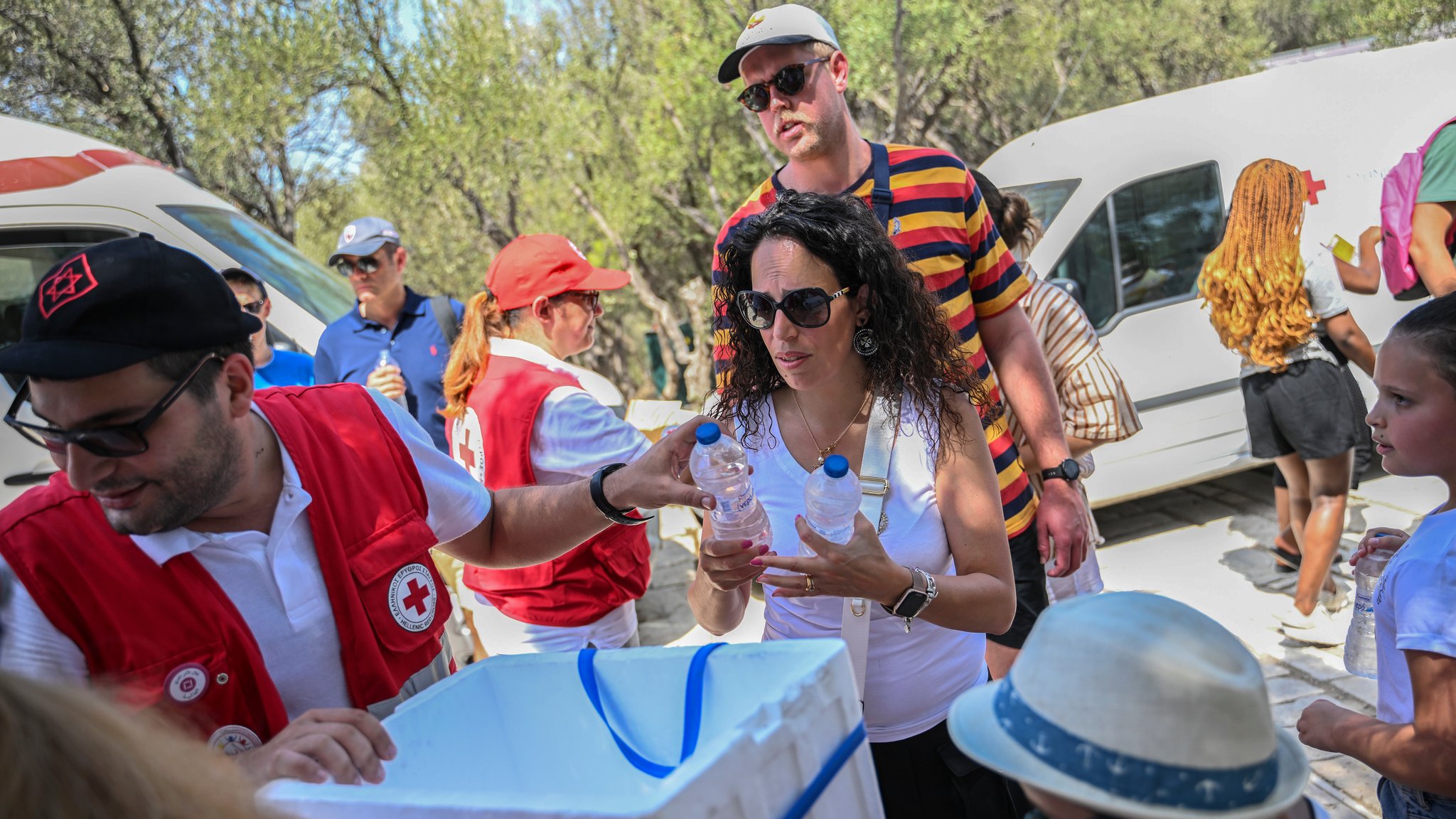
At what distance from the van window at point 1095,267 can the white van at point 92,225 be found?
481 centimetres

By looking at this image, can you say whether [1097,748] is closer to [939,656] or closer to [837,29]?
[939,656]

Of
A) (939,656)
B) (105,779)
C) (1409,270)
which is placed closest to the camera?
(105,779)

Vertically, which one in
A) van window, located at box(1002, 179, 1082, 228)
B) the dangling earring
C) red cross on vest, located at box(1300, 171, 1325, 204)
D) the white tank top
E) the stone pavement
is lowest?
the stone pavement

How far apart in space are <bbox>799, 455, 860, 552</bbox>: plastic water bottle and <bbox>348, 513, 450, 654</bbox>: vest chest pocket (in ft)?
2.61

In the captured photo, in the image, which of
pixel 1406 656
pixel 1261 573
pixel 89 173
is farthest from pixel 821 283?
pixel 89 173

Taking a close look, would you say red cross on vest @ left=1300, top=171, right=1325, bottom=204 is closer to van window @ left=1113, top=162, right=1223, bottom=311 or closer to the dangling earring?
van window @ left=1113, top=162, right=1223, bottom=311

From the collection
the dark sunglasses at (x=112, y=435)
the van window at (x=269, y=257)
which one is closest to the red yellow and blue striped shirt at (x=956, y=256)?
the dark sunglasses at (x=112, y=435)

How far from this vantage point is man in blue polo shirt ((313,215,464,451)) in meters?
5.05

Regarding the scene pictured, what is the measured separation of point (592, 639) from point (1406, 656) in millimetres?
2361

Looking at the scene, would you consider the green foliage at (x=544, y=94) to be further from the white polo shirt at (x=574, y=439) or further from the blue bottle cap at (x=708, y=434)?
the blue bottle cap at (x=708, y=434)

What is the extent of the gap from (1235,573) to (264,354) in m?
5.60

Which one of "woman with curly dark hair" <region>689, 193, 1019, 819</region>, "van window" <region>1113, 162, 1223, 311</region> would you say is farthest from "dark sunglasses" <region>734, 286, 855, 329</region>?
"van window" <region>1113, 162, 1223, 311</region>

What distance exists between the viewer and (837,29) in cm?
1559

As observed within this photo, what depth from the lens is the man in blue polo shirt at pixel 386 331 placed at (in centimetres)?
505
